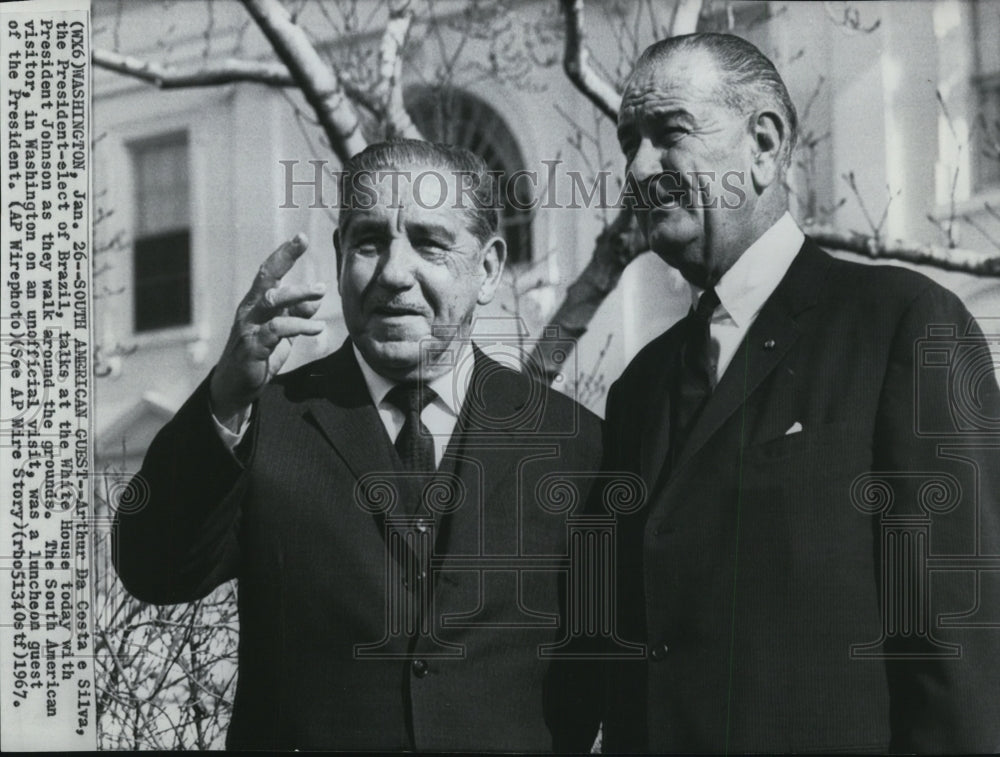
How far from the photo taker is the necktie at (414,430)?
646 cm

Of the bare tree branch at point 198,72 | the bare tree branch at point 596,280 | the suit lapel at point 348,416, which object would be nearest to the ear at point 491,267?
the bare tree branch at point 596,280

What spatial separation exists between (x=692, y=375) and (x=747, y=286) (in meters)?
0.37

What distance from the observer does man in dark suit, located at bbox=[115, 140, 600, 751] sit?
625 cm

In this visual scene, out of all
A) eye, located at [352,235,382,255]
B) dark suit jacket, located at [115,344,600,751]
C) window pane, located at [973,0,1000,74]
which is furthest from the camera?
window pane, located at [973,0,1000,74]

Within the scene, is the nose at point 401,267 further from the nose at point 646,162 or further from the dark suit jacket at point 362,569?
the nose at point 646,162

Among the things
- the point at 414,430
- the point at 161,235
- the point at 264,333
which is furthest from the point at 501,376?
the point at 161,235

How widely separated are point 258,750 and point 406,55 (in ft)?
9.43

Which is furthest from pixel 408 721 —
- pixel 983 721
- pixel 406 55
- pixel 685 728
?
pixel 406 55

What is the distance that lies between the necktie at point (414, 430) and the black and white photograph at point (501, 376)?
2 cm

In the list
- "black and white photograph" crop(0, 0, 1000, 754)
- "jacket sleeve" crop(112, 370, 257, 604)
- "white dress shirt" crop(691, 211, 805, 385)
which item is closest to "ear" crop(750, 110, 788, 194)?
"black and white photograph" crop(0, 0, 1000, 754)

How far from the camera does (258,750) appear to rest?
636 cm

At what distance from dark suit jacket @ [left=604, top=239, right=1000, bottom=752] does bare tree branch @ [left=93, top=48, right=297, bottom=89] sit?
2371 millimetres

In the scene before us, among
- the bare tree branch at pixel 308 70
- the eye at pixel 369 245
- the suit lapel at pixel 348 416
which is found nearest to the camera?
the suit lapel at pixel 348 416

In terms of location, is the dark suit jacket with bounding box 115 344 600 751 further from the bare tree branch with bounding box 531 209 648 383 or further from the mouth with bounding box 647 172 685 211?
the mouth with bounding box 647 172 685 211
